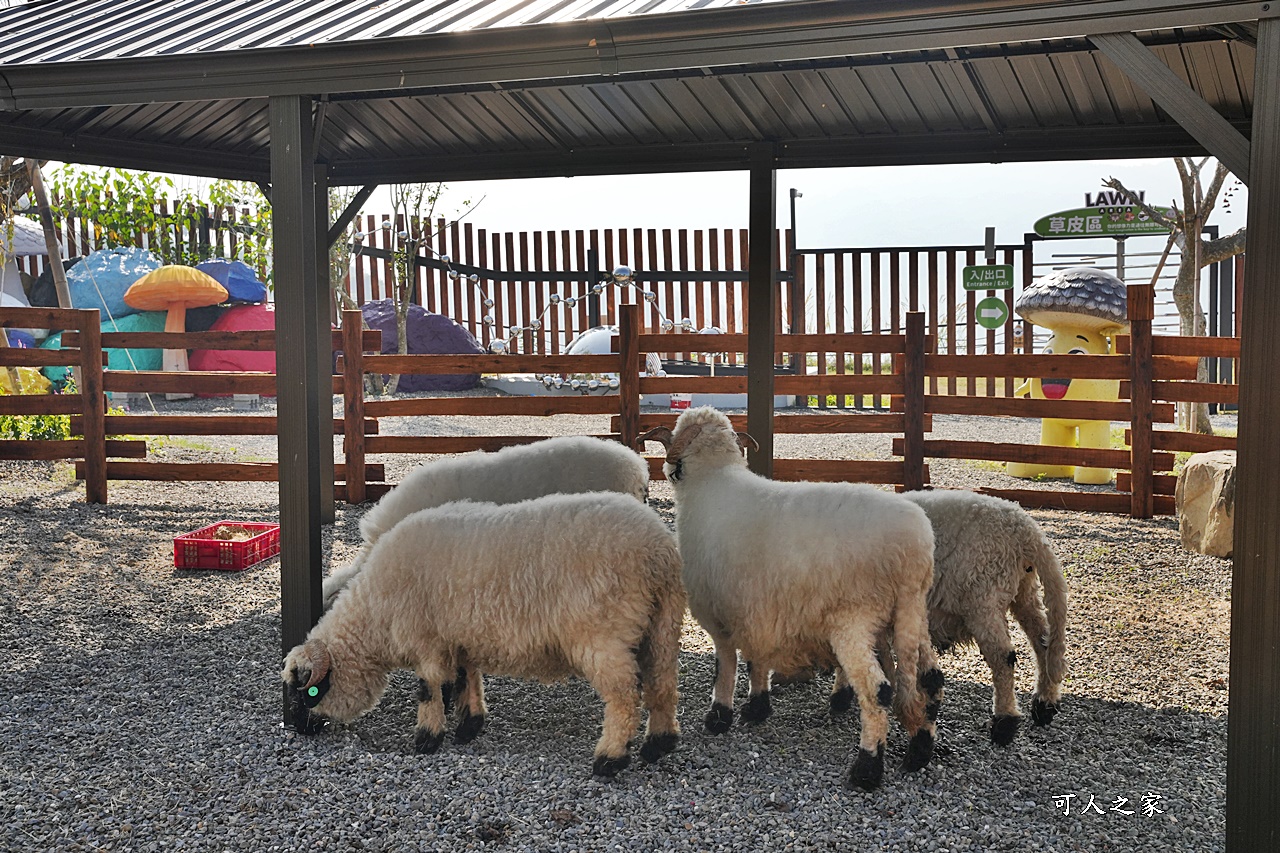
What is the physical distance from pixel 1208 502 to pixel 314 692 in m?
5.77

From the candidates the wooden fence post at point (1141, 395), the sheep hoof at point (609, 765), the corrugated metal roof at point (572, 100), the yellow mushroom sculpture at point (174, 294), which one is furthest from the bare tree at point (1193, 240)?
the yellow mushroom sculpture at point (174, 294)

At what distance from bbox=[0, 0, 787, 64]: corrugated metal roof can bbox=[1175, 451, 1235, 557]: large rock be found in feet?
16.1

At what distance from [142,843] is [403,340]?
13.1m

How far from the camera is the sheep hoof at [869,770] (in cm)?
332

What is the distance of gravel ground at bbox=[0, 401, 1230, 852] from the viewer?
10.1 ft

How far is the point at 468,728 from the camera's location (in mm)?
3791

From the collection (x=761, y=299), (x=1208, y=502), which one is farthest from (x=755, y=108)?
(x=1208, y=502)

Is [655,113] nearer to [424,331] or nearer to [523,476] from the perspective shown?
[523,476]

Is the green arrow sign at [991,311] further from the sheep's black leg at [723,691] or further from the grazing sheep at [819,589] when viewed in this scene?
the sheep's black leg at [723,691]

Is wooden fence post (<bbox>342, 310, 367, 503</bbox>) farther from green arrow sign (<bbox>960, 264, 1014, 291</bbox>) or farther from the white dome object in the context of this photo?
green arrow sign (<bbox>960, 264, 1014, 291</bbox>)

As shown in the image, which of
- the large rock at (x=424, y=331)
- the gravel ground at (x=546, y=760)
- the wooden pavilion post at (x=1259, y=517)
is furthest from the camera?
the large rock at (x=424, y=331)

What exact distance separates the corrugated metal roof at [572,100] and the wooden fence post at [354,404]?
1.62 m

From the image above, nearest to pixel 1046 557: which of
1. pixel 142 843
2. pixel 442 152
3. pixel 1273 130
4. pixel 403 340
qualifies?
pixel 1273 130

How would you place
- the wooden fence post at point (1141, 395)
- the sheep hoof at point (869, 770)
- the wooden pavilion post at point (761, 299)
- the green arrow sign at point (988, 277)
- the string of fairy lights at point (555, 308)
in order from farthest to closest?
1. the string of fairy lights at point (555, 308)
2. the green arrow sign at point (988, 277)
3. the wooden fence post at point (1141, 395)
4. the wooden pavilion post at point (761, 299)
5. the sheep hoof at point (869, 770)
